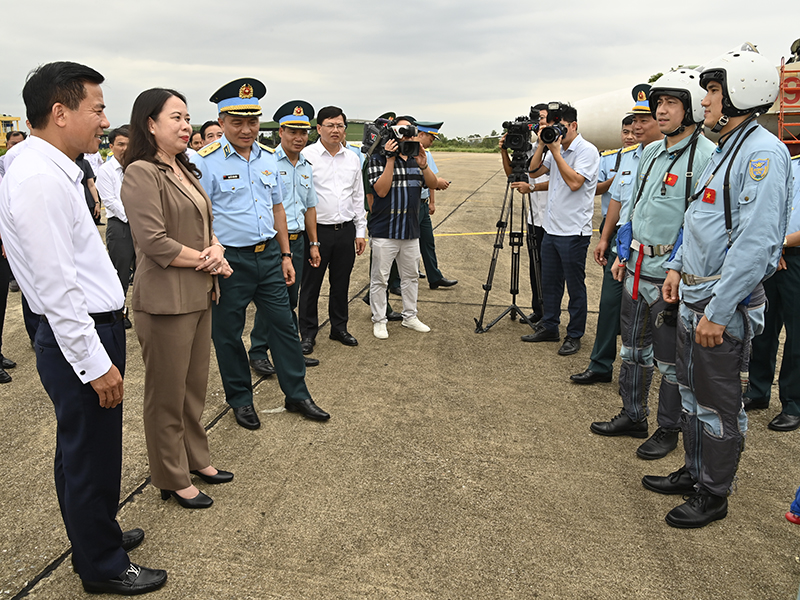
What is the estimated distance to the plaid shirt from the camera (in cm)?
553

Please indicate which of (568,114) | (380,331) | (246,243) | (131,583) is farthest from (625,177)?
(131,583)

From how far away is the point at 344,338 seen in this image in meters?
5.48

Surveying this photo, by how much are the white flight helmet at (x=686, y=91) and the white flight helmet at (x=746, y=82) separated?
18.3 inches

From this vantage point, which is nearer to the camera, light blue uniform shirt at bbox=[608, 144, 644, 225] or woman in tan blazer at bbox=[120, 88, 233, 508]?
woman in tan blazer at bbox=[120, 88, 233, 508]

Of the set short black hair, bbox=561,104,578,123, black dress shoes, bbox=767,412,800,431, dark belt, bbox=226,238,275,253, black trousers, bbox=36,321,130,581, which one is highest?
short black hair, bbox=561,104,578,123

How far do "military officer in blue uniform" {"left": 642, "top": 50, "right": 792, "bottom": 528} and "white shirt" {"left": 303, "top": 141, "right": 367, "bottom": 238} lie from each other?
10.3 feet

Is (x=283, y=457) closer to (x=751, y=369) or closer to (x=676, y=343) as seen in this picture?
(x=676, y=343)

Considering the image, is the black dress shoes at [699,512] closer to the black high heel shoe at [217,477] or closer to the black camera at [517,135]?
the black high heel shoe at [217,477]

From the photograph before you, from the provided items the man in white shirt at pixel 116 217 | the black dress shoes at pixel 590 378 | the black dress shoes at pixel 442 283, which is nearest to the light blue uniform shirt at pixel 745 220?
the black dress shoes at pixel 590 378

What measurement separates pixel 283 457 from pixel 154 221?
5.23ft

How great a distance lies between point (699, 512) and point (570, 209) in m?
2.98

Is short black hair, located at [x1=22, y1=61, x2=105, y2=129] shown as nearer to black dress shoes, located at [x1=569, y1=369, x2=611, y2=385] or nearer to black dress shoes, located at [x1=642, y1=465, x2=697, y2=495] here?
black dress shoes, located at [x1=642, y1=465, x2=697, y2=495]

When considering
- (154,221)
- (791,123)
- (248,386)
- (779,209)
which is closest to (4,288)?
(248,386)

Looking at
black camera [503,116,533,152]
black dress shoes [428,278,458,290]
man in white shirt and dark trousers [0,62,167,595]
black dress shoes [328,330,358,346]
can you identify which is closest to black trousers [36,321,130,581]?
man in white shirt and dark trousers [0,62,167,595]
